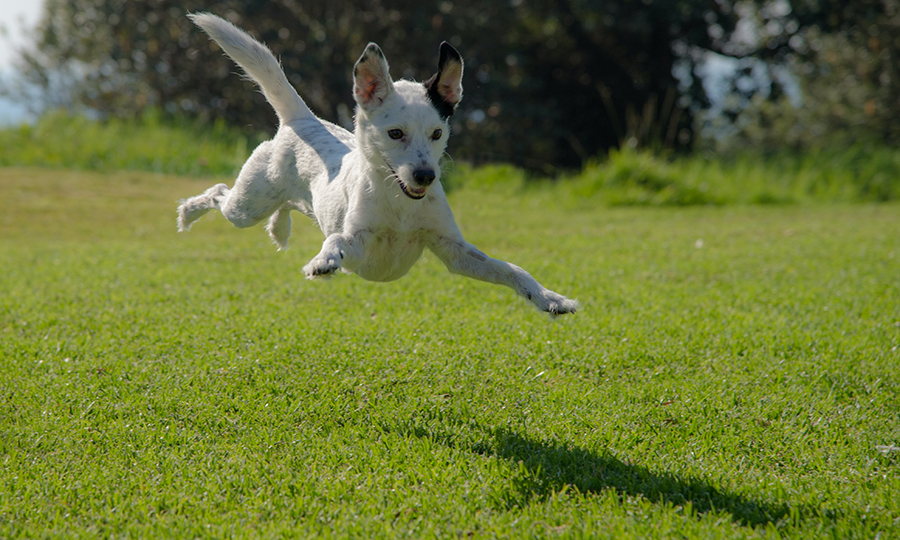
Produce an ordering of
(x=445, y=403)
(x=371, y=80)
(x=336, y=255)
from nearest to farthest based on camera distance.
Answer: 1. (x=336, y=255)
2. (x=371, y=80)
3. (x=445, y=403)

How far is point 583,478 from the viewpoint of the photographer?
11.3 feet

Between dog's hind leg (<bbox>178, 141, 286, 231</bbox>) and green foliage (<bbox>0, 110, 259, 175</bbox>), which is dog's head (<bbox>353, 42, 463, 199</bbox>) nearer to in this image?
dog's hind leg (<bbox>178, 141, 286, 231</bbox>)

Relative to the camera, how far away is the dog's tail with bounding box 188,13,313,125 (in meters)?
4.84

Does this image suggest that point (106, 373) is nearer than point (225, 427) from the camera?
No

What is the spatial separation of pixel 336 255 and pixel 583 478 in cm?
155

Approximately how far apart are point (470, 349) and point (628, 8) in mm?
12079

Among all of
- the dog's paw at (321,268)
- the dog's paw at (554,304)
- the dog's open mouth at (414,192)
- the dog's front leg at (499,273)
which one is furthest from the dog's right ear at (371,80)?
the dog's paw at (554,304)

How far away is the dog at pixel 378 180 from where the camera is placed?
3629 millimetres

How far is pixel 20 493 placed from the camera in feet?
10.7

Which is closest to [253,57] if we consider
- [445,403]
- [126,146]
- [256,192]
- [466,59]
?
[256,192]

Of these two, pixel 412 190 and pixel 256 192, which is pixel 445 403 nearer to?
pixel 412 190

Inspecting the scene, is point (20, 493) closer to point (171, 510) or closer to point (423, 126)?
point (171, 510)

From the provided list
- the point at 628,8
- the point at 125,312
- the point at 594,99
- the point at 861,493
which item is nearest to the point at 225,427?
the point at 125,312

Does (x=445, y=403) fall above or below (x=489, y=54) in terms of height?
below
